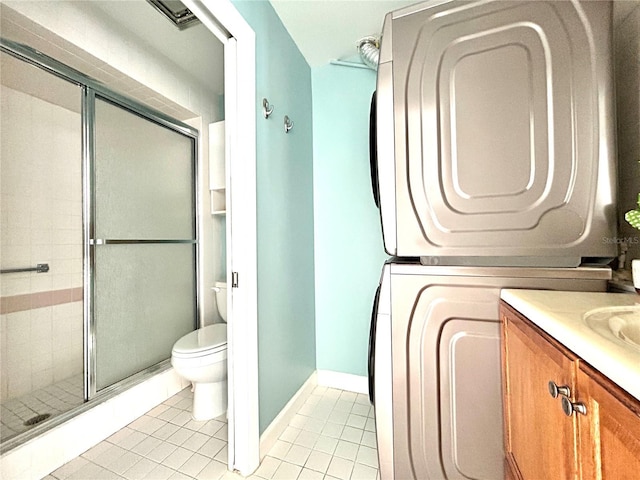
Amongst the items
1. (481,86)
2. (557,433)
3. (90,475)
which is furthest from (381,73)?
(90,475)

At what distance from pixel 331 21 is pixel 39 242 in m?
2.53

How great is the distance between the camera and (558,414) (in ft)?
1.86

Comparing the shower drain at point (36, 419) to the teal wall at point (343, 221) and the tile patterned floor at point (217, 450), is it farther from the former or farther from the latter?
the teal wall at point (343, 221)

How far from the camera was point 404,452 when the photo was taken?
1003mm

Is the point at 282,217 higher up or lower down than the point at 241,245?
higher up

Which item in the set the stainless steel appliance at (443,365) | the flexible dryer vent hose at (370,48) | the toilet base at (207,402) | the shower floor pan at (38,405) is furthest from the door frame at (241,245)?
the shower floor pan at (38,405)

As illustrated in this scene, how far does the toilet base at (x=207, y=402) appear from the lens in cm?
171

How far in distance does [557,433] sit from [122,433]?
211 centimetres

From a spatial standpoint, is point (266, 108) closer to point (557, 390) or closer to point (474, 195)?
point (474, 195)

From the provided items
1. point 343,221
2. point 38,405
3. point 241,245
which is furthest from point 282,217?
point 38,405

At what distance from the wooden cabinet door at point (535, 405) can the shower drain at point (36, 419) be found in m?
2.30

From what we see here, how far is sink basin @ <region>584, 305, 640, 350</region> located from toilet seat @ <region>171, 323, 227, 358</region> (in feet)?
5.73

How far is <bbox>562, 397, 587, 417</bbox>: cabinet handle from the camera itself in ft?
1.56

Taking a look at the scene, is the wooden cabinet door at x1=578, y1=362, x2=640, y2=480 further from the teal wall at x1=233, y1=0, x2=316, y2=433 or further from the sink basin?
the teal wall at x1=233, y1=0, x2=316, y2=433
